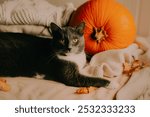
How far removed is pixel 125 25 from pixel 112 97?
49 cm

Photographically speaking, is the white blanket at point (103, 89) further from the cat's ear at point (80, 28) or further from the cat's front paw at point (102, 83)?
the cat's ear at point (80, 28)

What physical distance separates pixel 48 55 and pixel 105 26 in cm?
34

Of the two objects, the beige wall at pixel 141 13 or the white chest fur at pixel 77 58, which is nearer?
the white chest fur at pixel 77 58

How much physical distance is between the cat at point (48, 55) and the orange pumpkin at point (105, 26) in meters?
0.14

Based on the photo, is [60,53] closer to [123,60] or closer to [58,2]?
[123,60]

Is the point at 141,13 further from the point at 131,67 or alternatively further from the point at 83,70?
the point at 83,70

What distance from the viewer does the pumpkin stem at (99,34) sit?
135 cm

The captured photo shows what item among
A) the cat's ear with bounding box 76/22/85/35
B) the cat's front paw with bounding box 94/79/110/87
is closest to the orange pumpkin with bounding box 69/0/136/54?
the cat's ear with bounding box 76/22/85/35

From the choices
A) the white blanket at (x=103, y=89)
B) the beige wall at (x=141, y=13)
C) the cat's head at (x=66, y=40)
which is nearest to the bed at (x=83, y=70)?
the white blanket at (x=103, y=89)

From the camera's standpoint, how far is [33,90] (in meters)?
1.08

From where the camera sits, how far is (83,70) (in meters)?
1.23

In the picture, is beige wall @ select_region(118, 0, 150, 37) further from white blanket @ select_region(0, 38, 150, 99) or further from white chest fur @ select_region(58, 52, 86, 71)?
white chest fur @ select_region(58, 52, 86, 71)

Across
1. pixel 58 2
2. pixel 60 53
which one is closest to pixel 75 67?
pixel 60 53

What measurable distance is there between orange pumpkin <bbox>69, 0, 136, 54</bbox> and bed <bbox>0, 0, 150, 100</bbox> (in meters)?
0.06
